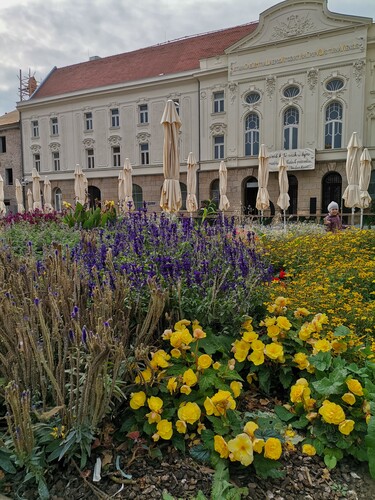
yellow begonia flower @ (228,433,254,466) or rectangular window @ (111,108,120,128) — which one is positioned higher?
rectangular window @ (111,108,120,128)

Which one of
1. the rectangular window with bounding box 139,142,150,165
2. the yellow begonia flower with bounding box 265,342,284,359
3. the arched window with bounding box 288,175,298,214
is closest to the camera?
the yellow begonia flower with bounding box 265,342,284,359

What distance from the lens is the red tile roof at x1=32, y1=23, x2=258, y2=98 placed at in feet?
91.1

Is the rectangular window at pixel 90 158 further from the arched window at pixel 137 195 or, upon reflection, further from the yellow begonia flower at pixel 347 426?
the yellow begonia flower at pixel 347 426

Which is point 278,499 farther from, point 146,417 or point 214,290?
point 214,290

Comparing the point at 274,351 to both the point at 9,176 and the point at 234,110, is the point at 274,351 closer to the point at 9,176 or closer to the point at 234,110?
the point at 234,110

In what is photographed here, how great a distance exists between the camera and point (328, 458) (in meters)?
1.84

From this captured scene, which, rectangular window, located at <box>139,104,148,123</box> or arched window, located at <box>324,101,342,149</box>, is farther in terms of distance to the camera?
rectangular window, located at <box>139,104,148,123</box>

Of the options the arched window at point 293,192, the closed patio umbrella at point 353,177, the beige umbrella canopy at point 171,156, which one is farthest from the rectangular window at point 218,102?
the beige umbrella canopy at point 171,156

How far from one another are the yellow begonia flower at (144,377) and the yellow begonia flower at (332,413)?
36.0 inches

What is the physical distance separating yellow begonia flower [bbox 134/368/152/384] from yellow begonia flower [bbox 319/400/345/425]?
3.00ft

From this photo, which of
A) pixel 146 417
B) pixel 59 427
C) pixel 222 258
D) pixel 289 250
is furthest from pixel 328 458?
pixel 289 250

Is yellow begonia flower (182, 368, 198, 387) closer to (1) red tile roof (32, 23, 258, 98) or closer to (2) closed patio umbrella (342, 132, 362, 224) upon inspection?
(2) closed patio umbrella (342, 132, 362, 224)

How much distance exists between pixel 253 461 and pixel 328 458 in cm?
38

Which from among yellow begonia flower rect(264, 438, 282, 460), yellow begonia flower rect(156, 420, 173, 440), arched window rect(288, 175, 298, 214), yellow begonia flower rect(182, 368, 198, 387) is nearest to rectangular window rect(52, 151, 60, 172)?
arched window rect(288, 175, 298, 214)
